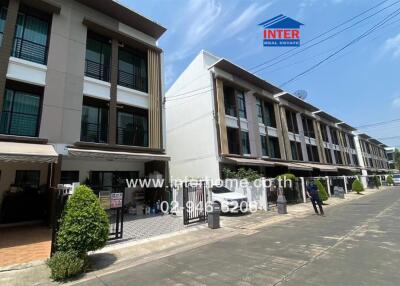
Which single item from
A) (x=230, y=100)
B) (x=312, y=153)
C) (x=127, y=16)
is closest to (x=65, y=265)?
(x=127, y=16)

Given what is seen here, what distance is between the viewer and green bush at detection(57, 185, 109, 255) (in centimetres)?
619

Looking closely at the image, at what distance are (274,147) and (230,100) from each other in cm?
778

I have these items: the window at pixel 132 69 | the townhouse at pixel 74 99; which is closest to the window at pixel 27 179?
the townhouse at pixel 74 99

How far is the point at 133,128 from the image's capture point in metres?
15.2

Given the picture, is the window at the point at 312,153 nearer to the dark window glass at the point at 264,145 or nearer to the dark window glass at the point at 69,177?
the dark window glass at the point at 264,145

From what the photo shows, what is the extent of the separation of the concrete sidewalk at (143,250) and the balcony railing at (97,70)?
9.57 m

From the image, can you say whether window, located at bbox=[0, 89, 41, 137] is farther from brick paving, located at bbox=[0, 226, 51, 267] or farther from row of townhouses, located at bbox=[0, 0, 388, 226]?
brick paving, located at bbox=[0, 226, 51, 267]

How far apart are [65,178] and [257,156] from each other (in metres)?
15.3

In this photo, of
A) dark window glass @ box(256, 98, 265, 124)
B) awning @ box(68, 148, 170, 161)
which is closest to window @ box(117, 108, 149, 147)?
awning @ box(68, 148, 170, 161)

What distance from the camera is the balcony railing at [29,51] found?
11422 mm

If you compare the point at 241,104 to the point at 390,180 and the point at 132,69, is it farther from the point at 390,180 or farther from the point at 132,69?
the point at 390,180

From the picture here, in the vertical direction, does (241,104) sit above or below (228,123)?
above

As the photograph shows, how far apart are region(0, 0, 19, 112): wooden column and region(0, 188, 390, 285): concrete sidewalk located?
24.3 feet

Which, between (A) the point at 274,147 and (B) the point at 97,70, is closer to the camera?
(B) the point at 97,70
